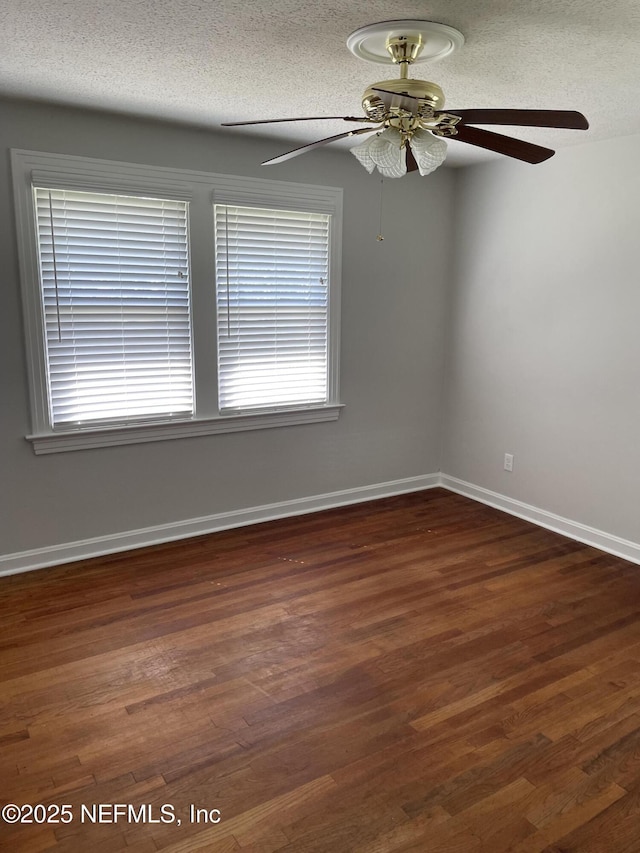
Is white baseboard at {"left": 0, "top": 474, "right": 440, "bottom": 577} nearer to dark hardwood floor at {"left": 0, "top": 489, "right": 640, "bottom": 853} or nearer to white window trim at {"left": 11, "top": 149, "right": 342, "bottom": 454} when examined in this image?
dark hardwood floor at {"left": 0, "top": 489, "right": 640, "bottom": 853}

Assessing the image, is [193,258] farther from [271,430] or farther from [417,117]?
[417,117]

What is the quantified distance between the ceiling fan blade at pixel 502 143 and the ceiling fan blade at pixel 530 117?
0.37 ft

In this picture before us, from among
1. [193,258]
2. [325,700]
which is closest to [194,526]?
[193,258]

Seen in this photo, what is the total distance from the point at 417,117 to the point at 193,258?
6.39 feet

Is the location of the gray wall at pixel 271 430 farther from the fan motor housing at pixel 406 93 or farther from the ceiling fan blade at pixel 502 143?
the ceiling fan blade at pixel 502 143

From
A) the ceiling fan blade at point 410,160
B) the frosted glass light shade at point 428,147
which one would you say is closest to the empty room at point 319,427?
the frosted glass light shade at point 428,147

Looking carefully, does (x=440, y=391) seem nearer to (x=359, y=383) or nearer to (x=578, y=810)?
(x=359, y=383)

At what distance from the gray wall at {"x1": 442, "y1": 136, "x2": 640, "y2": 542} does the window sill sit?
3.87 feet

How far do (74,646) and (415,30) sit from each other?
2827 millimetres

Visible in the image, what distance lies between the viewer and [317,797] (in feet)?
6.22

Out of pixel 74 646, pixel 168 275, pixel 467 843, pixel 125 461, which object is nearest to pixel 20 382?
pixel 125 461

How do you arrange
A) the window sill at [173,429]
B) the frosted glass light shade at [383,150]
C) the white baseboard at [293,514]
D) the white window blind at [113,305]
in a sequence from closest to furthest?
the frosted glass light shade at [383,150], the white window blind at [113,305], the window sill at [173,429], the white baseboard at [293,514]

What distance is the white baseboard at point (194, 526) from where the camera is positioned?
11.2 ft

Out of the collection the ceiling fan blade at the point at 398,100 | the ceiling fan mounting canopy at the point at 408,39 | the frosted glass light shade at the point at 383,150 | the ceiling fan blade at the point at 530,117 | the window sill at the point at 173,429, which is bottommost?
the window sill at the point at 173,429
